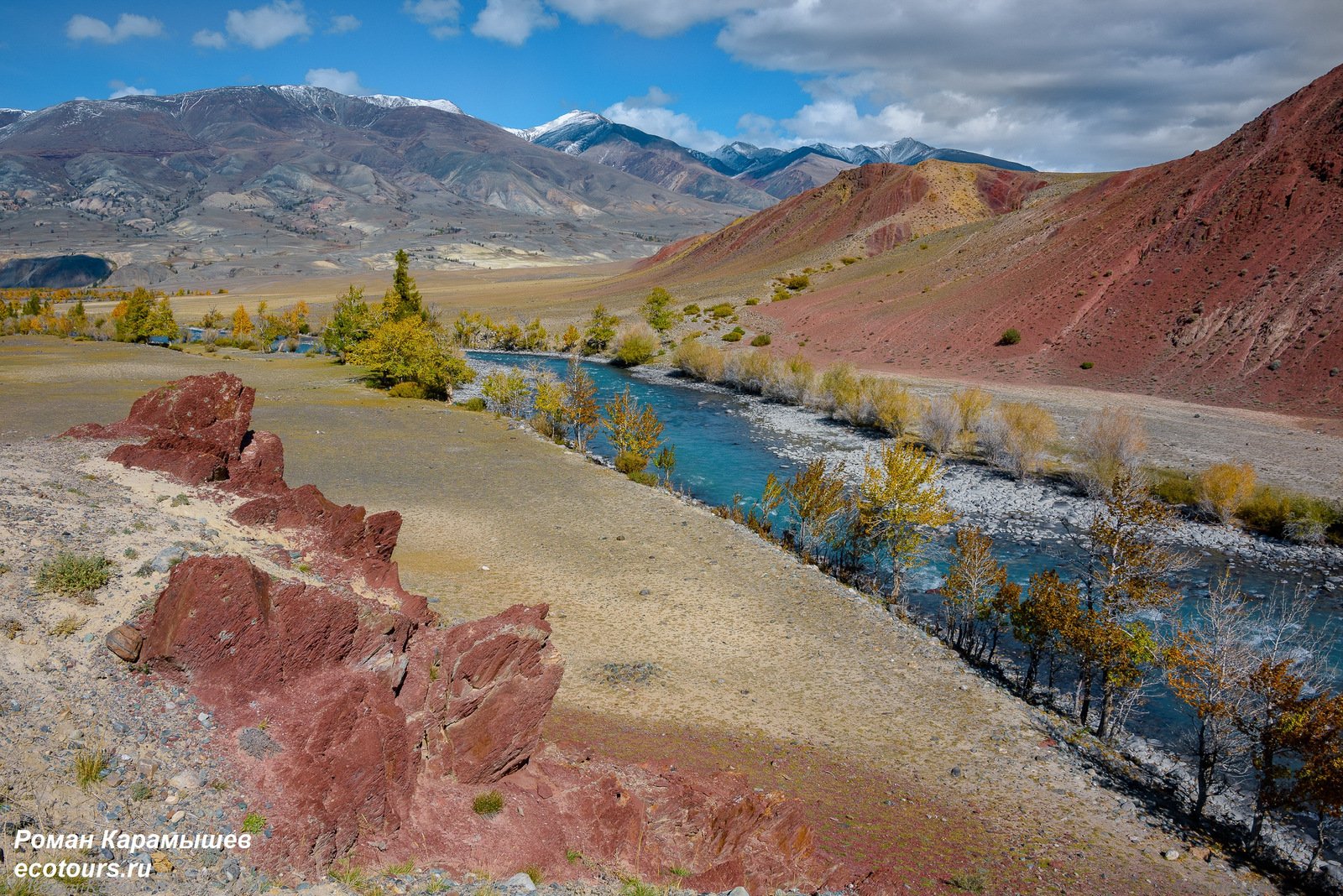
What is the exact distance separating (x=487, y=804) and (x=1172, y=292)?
216ft

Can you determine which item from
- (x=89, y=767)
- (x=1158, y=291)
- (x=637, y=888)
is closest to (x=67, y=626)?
(x=89, y=767)

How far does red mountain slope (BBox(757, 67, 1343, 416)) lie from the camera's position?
49031mm

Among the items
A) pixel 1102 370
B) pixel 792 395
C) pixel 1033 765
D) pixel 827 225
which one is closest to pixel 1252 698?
pixel 1033 765

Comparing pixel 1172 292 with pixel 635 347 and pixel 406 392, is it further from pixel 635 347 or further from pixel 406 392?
pixel 406 392

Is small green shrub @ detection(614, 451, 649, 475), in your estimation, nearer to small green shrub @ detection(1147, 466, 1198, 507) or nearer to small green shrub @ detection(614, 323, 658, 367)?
small green shrub @ detection(1147, 466, 1198, 507)

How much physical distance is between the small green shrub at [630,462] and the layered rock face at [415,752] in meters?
23.4

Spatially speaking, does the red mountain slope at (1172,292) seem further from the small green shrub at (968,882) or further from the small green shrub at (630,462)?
the small green shrub at (968,882)

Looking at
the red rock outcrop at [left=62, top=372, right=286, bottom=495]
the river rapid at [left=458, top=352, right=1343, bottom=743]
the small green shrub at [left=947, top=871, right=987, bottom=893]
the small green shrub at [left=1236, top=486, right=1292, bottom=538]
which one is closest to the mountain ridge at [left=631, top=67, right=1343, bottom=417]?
the small green shrub at [left=1236, top=486, right=1292, bottom=538]

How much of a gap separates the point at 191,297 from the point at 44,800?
15864cm

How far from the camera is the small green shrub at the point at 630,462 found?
3644 centimetres

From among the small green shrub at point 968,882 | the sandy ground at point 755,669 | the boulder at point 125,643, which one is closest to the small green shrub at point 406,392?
the sandy ground at point 755,669

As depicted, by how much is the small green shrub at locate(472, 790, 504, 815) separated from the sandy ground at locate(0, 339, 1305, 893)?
4517mm

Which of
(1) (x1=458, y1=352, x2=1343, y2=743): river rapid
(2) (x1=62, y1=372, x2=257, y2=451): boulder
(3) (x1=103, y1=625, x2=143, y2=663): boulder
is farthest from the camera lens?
(1) (x1=458, y1=352, x2=1343, y2=743): river rapid

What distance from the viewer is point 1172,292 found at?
58375 mm
